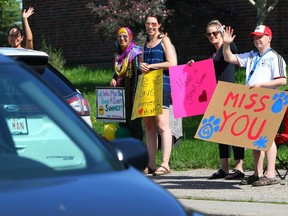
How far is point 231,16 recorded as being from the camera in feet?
78.5

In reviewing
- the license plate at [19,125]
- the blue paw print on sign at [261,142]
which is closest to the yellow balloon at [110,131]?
the blue paw print on sign at [261,142]

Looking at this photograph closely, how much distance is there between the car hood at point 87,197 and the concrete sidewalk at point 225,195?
444 cm

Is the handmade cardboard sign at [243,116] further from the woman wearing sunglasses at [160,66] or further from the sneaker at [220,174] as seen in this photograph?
the woman wearing sunglasses at [160,66]

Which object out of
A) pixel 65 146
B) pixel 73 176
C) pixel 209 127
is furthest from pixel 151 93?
pixel 73 176

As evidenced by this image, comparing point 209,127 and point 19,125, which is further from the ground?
point 19,125

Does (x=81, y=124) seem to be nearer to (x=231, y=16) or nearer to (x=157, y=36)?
(x=157, y=36)

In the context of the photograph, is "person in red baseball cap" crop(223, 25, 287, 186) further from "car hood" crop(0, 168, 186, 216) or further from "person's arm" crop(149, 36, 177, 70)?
"car hood" crop(0, 168, 186, 216)

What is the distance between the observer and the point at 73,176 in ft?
14.3

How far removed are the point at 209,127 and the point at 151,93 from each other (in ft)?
4.40

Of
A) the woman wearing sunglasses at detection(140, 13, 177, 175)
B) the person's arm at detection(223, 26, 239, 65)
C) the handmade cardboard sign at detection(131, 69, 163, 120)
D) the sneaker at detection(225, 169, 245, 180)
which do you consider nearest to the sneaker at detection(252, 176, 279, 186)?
the sneaker at detection(225, 169, 245, 180)

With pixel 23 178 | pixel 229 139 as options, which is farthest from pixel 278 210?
pixel 23 178

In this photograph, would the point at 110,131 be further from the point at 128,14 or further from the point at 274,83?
the point at 128,14

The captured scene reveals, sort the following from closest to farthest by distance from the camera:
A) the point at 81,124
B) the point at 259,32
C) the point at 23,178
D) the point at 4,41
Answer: the point at 23,178, the point at 81,124, the point at 259,32, the point at 4,41

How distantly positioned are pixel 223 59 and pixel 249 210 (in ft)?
9.32
